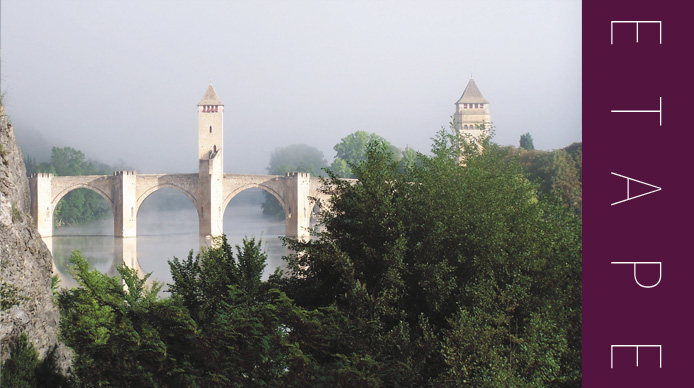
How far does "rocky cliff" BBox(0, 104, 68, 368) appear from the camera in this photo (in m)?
7.39

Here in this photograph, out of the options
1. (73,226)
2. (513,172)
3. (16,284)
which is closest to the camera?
(16,284)

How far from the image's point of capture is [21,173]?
908 cm

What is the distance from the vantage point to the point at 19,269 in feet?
25.5

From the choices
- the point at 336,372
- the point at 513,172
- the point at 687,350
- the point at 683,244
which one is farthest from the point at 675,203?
the point at 513,172

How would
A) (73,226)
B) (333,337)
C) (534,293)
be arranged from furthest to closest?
(73,226)
(534,293)
(333,337)

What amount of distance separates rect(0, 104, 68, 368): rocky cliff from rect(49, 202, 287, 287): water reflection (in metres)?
12.6

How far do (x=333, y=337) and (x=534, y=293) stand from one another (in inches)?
130

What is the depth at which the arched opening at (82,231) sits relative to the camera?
32.1 m

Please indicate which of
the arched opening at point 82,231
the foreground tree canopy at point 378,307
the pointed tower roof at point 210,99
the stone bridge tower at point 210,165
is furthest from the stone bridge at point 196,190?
the foreground tree canopy at point 378,307

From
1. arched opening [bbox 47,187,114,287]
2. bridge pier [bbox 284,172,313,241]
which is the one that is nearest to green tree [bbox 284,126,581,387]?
arched opening [bbox 47,187,114,287]

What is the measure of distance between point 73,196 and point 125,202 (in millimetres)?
17452

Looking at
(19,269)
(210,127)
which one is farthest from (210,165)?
(19,269)

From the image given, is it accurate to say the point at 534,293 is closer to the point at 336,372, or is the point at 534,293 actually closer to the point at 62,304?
the point at 336,372

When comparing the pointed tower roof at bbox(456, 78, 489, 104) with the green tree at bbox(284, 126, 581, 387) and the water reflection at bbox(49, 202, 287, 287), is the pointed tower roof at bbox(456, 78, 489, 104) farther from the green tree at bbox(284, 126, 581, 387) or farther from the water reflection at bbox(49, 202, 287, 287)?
the green tree at bbox(284, 126, 581, 387)
